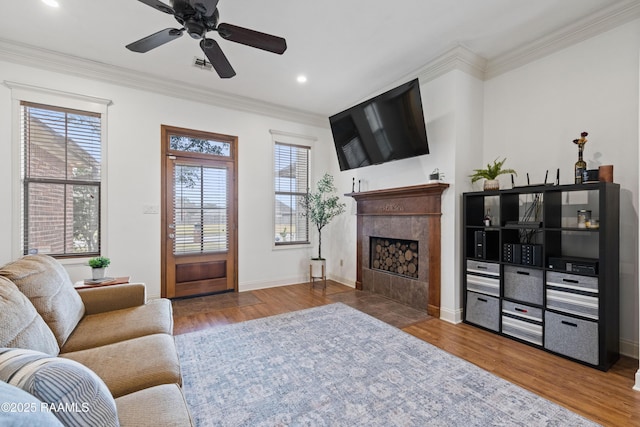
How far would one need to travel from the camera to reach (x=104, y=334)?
5.72ft

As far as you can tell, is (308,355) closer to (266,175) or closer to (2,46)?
(266,175)

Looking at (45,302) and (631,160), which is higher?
(631,160)

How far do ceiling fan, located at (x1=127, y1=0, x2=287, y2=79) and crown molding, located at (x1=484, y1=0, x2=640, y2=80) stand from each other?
8.37 ft

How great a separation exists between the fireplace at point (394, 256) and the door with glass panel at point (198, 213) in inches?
83.2

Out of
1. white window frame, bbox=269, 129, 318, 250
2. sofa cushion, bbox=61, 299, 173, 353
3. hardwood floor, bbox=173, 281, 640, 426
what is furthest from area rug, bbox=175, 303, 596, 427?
white window frame, bbox=269, 129, 318, 250

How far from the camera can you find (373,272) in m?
4.26

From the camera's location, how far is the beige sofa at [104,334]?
1.08 m

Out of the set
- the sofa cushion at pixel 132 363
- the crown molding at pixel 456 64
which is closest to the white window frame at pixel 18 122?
the sofa cushion at pixel 132 363

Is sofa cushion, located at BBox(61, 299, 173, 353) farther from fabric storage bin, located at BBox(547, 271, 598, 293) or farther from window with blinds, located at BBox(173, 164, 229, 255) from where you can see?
fabric storage bin, located at BBox(547, 271, 598, 293)

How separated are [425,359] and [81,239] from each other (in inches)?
154

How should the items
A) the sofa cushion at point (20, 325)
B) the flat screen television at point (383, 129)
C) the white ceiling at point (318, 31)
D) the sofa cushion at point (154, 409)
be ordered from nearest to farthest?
the sofa cushion at point (154, 409), the sofa cushion at point (20, 325), the white ceiling at point (318, 31), the flat screen television at point (383, 129)

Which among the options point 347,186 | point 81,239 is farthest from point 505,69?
point 81,239

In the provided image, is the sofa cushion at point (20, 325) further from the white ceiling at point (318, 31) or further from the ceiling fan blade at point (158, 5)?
the white ceiling at point (318, 31)

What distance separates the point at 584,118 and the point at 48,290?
434 cm
